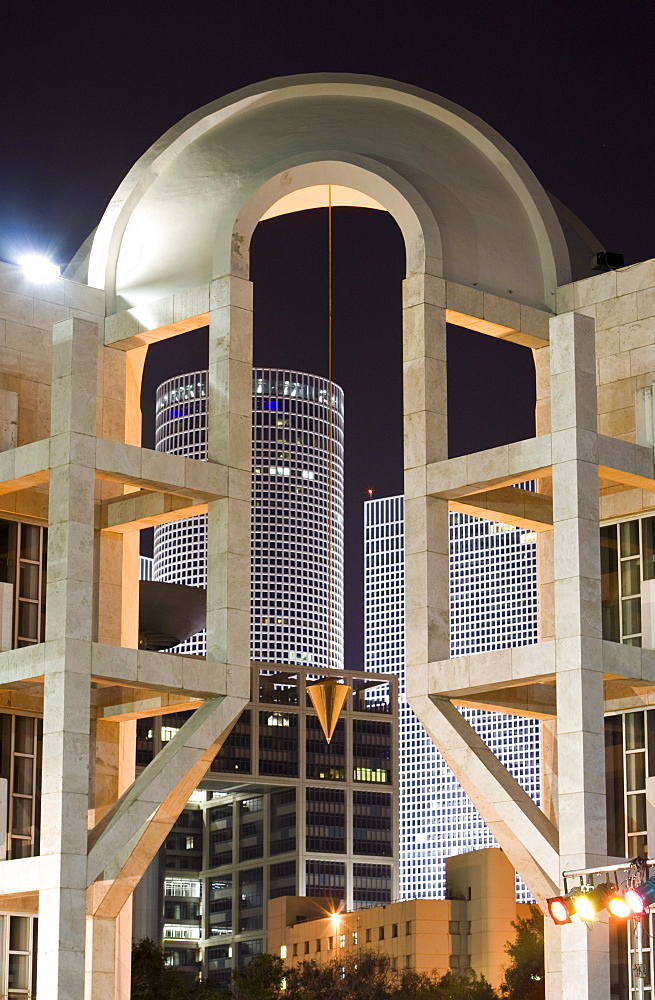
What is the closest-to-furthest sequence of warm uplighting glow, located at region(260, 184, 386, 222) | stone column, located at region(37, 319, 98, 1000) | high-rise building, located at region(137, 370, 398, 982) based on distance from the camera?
1. stone column, located at region(37, 319, 98, 1000)
2. warm uplighting glow, located at region(260, 184, 386, 222)
3. high-rise building, located at region(137, 370, 398, 982)

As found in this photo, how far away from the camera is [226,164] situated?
34.7 meters

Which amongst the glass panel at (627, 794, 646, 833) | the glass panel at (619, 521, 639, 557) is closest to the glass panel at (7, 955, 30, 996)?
the glass panel at (627, 794, 646, 833)

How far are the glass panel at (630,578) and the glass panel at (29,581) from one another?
11.8 metres

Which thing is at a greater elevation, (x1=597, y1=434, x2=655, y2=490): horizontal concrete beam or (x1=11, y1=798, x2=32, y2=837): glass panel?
(x1=597, y1=434, x2=655, y2=490): horizontal concrete beam

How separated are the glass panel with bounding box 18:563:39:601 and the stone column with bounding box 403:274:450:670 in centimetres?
757

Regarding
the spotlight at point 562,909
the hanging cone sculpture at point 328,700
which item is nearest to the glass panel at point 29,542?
the hanging cone sculpture at point 328,700

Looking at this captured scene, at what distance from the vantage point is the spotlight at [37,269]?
113 feet

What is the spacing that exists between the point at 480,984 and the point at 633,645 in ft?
239

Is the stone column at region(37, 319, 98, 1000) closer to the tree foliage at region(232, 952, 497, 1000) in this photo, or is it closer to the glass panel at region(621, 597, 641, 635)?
the glass panel at region(621, 597, 641, 635)

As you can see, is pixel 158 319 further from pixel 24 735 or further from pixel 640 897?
pixel 640 897

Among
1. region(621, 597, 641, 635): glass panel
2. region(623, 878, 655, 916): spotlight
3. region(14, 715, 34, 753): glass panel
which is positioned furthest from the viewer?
region(14, 715, 34, 753): glass panel

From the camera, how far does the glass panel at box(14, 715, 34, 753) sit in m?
33.5

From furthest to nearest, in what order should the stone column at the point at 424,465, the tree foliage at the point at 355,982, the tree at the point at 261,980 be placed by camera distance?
the tree foliage at the point at 355,982, the tree at the point at 261,980, the stone column at the point at 424,465

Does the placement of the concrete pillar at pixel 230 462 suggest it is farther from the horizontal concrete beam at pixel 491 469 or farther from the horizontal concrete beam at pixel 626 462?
the horizontal concrete beam at pixel 626 462
